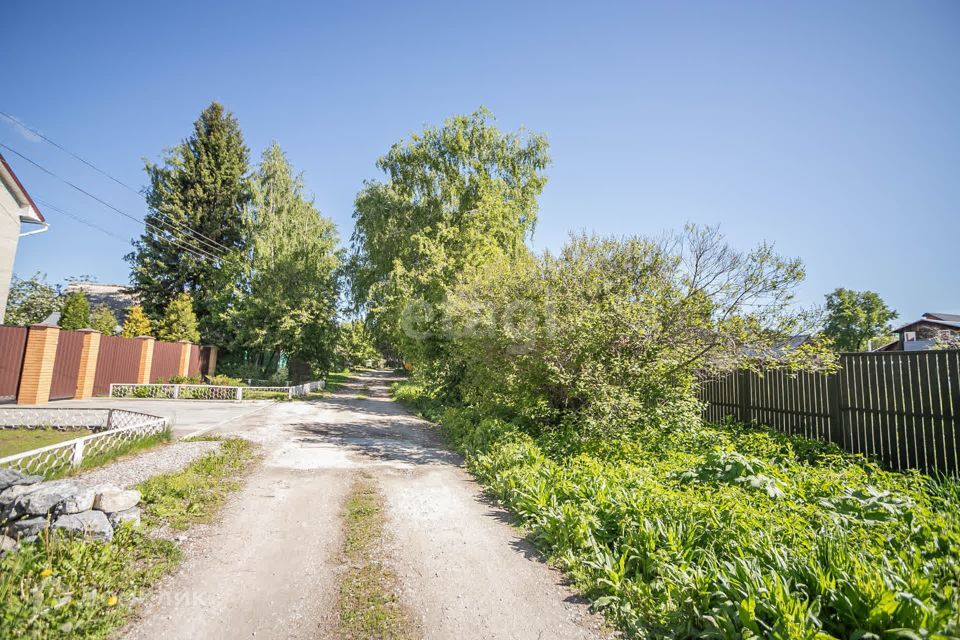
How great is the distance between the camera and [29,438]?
7660 mm

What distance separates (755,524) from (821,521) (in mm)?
598

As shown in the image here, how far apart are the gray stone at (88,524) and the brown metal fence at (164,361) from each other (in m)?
18.0

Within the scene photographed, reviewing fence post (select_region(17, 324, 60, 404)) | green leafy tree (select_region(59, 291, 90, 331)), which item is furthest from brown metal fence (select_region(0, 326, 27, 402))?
green leafy tree (select_region(59, 291, 90, 331))

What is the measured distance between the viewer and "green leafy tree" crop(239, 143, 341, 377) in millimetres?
22969

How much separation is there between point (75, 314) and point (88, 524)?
2254 centimetres

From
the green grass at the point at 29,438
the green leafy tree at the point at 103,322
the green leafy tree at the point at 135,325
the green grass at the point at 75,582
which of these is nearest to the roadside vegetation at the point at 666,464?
the green grass at the point at 75,582

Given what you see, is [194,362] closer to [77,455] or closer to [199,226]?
[199,226]

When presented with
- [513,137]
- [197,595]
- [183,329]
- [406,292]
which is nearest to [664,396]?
[197,595]

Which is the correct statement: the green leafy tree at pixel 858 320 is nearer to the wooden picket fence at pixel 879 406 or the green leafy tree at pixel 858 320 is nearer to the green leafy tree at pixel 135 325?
the wooden picket fence at pixel 879 406

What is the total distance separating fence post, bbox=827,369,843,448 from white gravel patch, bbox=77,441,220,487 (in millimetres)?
10798

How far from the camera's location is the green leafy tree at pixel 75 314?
63.8 ft

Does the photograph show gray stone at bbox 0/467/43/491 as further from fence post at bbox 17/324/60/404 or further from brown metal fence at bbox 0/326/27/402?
brown metal fence at bbox 0/326/27/402

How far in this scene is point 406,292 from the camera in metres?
17.3

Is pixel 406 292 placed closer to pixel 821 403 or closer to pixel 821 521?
pixel 821 403
